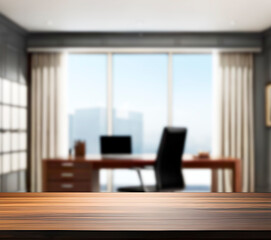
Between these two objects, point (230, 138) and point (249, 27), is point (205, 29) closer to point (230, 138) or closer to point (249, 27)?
point (249, 27)

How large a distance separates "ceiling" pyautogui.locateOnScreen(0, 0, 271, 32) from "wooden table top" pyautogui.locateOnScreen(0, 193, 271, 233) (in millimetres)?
4756

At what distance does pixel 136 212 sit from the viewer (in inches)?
24.4

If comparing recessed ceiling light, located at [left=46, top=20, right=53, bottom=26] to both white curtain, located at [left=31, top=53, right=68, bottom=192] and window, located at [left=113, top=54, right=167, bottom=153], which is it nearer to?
white curtain, located at [left=31, top=53, right=68, bottom=192]

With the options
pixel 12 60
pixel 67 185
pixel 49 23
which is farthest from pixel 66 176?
pixel 49 23

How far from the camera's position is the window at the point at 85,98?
7.59 m

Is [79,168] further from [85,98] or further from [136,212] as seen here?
[136,212]

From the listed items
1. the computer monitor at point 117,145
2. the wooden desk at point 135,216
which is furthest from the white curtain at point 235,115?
the wooden desk at point 135,216

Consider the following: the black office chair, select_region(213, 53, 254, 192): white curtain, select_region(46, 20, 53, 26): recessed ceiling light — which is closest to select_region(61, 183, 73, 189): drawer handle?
the black office chair

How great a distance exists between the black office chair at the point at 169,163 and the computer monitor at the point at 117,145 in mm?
1355

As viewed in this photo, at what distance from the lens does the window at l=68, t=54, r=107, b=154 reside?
7.59m

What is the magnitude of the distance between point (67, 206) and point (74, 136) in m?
7.10

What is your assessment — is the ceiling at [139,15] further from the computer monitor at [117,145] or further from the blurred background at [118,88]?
the computer monitor at [117,145]

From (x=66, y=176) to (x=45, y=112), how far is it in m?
2.51

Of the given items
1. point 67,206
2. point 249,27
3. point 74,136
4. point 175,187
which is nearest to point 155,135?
point 74,136
